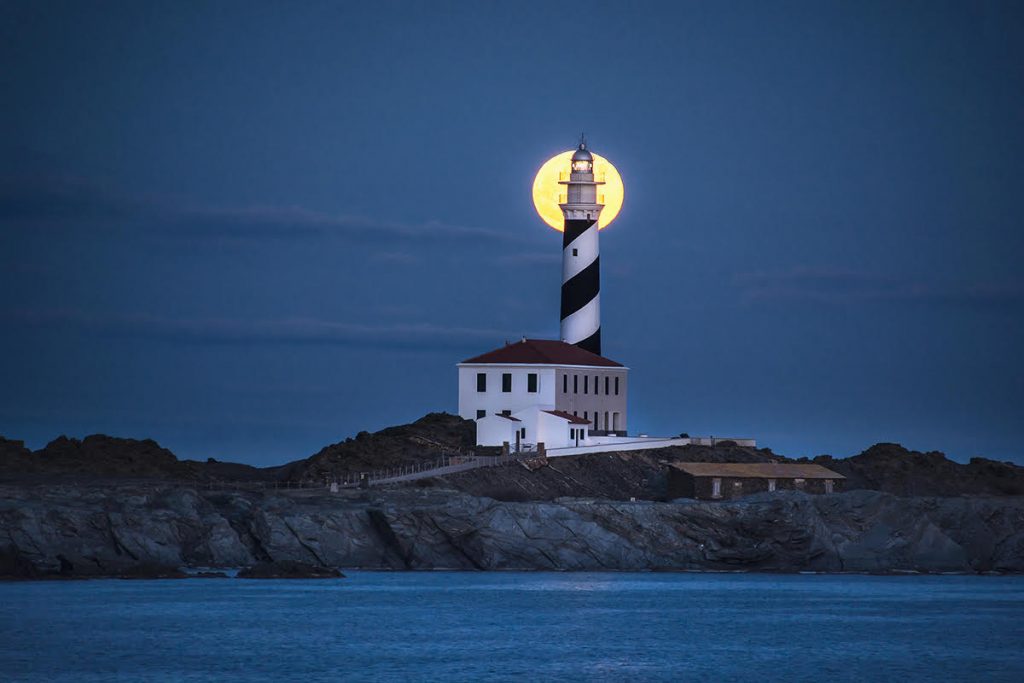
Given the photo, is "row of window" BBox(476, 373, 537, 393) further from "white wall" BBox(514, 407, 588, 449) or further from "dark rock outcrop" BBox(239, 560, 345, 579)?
"dark rock outcrop" BBox(239, 560, 345, 579)

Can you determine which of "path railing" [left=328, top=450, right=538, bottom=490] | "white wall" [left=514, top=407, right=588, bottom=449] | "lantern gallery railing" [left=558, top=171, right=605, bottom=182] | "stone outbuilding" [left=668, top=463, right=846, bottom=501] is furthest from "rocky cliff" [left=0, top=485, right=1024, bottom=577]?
"lantern gallery railing" [left=558, top=171, right=605, bottom=182]

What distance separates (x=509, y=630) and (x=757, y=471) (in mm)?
25113

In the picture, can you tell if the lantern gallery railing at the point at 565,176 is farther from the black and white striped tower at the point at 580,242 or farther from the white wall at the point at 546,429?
the white wall at the point at 546,429

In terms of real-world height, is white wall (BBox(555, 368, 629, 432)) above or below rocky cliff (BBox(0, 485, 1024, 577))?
above

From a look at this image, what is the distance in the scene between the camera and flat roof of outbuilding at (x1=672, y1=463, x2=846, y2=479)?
83.1m

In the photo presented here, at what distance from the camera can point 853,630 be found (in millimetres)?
62625

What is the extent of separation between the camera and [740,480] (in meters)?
82.9

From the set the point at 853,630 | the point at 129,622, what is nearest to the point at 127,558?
the point at 129,622

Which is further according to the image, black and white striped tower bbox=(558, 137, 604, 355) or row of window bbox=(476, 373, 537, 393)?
black and white striped tower bbox=(558, 137, 604, 355)

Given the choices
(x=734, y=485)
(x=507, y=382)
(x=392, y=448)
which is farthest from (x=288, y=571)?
(x=734, y=485)

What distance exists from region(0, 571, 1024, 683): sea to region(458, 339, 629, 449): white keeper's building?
9404 mm

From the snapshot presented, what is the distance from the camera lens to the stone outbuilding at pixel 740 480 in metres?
82.6

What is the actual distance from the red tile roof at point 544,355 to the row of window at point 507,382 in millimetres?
579

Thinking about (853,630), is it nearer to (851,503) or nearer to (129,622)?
(851,503)
